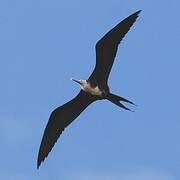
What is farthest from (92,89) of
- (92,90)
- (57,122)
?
(57,122)

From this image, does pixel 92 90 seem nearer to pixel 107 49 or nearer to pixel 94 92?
pixel 94 92

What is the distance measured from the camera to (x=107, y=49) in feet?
75.0

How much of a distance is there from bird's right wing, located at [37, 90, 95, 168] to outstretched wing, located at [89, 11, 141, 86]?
120cm

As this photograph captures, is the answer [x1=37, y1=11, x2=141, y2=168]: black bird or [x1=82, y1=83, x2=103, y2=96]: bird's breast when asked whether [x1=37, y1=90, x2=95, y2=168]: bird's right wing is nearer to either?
[x1=37, y1=11, x2=141, y2=168]: black bird

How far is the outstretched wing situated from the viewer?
22609 millimetres

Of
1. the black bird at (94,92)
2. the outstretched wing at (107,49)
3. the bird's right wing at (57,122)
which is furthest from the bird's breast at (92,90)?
the bird's right wing at (57,122)

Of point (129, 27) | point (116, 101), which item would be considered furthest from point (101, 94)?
point (129, 27)

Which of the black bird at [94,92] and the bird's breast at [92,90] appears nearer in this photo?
the black bird at [94,92]

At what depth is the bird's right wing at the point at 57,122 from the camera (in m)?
24.3

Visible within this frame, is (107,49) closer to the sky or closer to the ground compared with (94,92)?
closer to the sky

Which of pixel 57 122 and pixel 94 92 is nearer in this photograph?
pixel 94 92

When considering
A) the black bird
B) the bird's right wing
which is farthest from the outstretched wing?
the bird's right wing

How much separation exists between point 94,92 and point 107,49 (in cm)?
118

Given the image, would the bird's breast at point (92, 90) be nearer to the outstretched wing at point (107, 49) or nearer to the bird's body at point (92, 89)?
the bird's body at point (92, 89)
